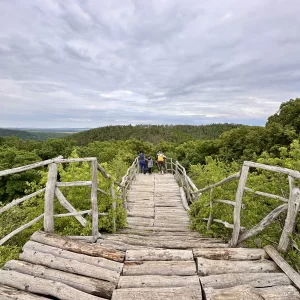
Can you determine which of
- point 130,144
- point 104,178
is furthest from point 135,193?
point 130,144

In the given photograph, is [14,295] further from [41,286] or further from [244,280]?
[244,280]

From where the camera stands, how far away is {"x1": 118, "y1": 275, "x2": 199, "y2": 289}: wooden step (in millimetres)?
2506

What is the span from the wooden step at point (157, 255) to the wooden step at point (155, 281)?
38 cm

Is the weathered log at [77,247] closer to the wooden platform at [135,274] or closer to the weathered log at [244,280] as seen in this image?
the wooden platform at [135,274]

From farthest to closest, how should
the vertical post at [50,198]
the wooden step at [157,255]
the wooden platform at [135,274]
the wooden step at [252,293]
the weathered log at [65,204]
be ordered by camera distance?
the weathered log at [65,204]
the vertical post at [50,198]
the wooden step at [157,255]
the wooden platform at [135,274]
the wooden step at [252,293]

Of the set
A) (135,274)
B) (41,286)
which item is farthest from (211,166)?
(41,286)

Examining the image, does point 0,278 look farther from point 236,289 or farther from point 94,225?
point 236,289

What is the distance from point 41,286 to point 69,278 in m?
0.28

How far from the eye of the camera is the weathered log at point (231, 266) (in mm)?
2754

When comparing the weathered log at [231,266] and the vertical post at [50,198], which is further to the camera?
the vertical post at [50,198]

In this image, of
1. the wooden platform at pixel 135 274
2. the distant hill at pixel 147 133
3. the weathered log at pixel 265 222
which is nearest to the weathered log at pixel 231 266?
the wooden platform at pixel 135 274

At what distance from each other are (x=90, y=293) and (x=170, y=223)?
4.40 m

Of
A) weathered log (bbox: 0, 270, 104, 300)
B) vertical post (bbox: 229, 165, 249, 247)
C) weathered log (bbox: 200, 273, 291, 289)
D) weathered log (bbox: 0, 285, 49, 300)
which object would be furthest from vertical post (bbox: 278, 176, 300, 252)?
weathered log (bbox: 0, 285, 49, 300)

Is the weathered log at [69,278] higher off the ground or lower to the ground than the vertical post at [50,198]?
lower
